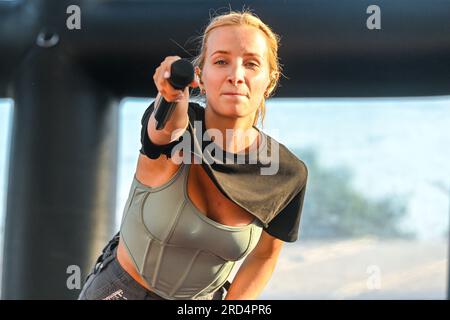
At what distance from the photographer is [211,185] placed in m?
0.75

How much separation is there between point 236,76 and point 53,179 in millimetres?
803

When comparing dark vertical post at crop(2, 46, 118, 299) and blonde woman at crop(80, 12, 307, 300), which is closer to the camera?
blonde woman at crop(80, 12, 307, 300)

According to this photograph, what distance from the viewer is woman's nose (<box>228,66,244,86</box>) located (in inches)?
28.5

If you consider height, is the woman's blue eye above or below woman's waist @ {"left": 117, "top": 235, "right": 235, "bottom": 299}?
above

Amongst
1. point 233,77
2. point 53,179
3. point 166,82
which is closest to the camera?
point 166,82

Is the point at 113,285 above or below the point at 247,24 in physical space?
below

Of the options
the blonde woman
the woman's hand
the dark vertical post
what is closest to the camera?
the woman's hand

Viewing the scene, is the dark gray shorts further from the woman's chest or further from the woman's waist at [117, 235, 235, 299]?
the woman's chest

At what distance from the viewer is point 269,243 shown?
86cm

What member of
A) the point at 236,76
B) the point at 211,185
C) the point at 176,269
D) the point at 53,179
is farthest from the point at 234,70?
the point at 53,179

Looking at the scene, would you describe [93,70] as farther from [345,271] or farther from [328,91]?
[345,271]

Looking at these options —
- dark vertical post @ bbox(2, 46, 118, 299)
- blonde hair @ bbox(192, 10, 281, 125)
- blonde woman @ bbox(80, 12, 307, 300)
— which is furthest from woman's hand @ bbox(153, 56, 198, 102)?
dark vertical post @ bbox(2, 46, 118, 299)

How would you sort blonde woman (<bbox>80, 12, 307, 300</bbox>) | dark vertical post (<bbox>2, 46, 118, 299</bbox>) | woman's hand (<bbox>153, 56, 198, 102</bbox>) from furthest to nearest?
dark vertical post (<bbox>2, 46, 118, 299</bbox>) < blonde woman (<bbox>80, 12, 307, 300</bbox>) < woman's hand (<bbox>153, 56, 198, 102</bbox>)

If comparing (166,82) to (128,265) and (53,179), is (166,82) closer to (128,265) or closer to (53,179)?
(128,265)
